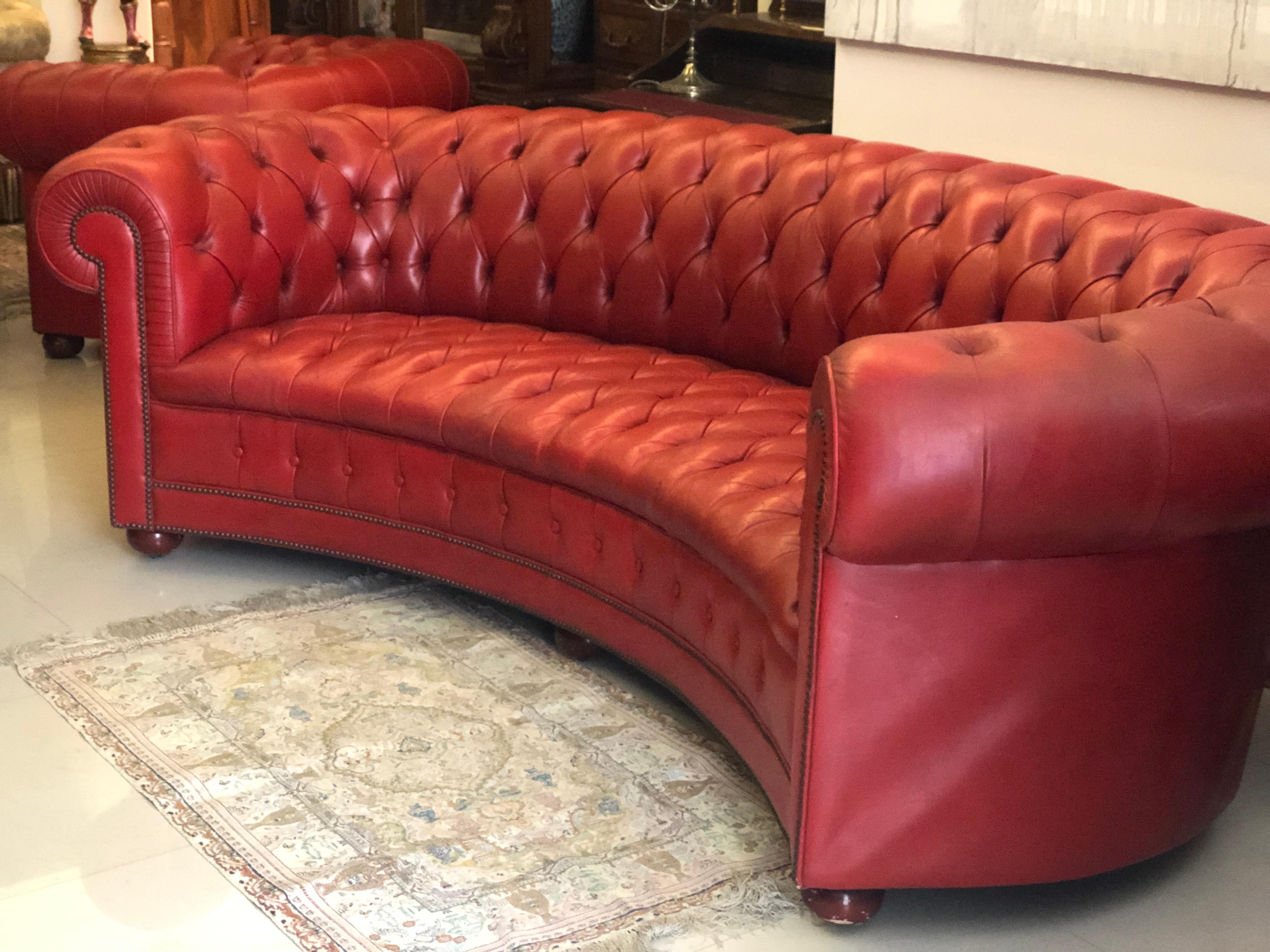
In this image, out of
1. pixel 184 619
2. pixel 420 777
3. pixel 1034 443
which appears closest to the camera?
pixel 1034 443

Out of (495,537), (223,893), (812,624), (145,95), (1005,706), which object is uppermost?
(145,95)

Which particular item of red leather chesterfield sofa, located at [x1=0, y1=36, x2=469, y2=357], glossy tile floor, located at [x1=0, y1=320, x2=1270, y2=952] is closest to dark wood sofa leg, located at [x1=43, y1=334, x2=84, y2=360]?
red leather chesterfield sofa, located at [x1=0, y1=36, x2=469, y2=357]

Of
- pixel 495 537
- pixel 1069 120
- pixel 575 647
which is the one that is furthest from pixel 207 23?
pixel 575 647

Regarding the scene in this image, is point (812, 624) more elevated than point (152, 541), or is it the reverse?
point (812, 624)

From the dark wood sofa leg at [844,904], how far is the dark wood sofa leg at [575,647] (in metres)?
0.96

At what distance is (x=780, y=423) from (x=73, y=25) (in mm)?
6158

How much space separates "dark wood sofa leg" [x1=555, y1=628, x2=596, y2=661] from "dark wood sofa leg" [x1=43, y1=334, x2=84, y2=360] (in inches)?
106

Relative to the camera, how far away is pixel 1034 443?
1909 mm

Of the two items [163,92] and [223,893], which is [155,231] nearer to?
[163,92]

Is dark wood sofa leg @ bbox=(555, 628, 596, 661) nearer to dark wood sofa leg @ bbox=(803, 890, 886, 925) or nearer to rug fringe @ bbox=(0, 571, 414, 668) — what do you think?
rug fringe @ bbox=(0, 571, 414, 668)

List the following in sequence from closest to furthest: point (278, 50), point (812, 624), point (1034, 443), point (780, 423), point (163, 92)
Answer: point (1034, 443) < point (812, 624) < point (780, 423) < point (163, 92) < point (278, 50)

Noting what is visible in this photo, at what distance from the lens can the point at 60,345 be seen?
5.04m

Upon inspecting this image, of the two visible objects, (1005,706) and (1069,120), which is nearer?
(1005,706)

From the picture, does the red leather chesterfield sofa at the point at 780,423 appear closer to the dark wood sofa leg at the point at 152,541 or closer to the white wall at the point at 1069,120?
the dark wood sofa leg at the point at 152,541
